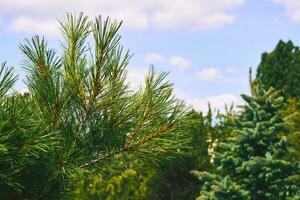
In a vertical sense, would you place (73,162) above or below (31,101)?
below

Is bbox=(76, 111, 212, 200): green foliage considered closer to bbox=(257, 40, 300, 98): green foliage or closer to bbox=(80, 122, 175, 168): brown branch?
bbox=(80, 122, 175, 168): brown branch

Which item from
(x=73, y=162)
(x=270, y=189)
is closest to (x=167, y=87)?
(x=73, y=162)

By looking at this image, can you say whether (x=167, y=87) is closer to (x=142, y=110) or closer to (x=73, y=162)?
(x=142, y=110)

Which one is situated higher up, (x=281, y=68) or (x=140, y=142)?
(x=281, y=68)

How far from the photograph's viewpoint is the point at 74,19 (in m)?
4.75

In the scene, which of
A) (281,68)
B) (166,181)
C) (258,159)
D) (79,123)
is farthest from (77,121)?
(281,68)

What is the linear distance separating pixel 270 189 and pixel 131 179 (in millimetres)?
8406

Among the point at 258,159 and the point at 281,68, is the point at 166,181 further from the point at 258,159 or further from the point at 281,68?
the point at 281,68

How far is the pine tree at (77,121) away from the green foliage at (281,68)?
34291 millimetres

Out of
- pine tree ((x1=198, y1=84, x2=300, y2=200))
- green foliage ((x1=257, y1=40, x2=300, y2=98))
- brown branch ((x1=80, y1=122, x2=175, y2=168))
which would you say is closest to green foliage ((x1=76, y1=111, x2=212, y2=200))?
pine tree ((x1=198, y1=84, x2=300, y2=200))

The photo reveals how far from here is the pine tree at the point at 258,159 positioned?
11.9 metres

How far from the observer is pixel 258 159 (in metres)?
11.9

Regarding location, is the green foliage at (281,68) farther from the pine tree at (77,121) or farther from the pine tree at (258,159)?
the pine tree at (77,121)

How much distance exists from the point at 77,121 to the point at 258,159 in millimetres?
7688
